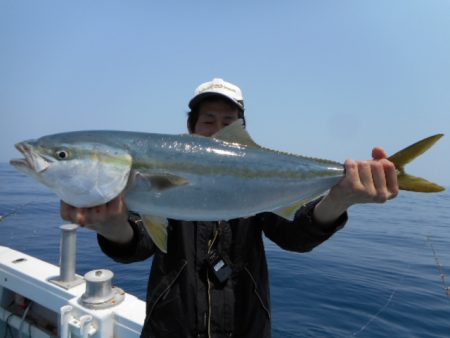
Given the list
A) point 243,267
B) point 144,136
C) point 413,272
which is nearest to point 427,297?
point 413,272

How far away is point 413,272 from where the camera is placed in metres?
12.6

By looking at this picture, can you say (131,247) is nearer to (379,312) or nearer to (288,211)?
(288,211)

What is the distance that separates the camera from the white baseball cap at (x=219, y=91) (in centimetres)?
364

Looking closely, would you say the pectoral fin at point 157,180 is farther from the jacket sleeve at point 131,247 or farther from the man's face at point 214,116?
the man's face at point 214,116

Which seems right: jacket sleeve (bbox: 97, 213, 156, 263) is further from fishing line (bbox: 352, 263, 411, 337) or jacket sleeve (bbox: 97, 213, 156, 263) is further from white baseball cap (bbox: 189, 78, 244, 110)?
fishing line (bbox: 352, 263, 411, 337)

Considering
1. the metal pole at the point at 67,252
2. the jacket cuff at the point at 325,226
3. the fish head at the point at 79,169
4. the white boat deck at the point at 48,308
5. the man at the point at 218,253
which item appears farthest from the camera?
the metal pole at the point at 67,252

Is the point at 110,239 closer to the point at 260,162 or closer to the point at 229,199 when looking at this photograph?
the point at 229,199

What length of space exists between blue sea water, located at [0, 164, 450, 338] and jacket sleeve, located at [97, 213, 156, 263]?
5.16 meters

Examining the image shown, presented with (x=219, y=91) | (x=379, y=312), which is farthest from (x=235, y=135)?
(x=379, y=312)

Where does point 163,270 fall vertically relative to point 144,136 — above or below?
below

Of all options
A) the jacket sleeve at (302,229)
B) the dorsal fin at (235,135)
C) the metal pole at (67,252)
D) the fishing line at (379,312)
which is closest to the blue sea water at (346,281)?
the fishing line at (379,312)

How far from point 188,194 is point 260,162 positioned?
701 millimetres

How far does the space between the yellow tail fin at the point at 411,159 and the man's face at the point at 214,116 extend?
66.7 inches

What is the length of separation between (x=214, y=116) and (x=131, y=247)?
5.37ft
